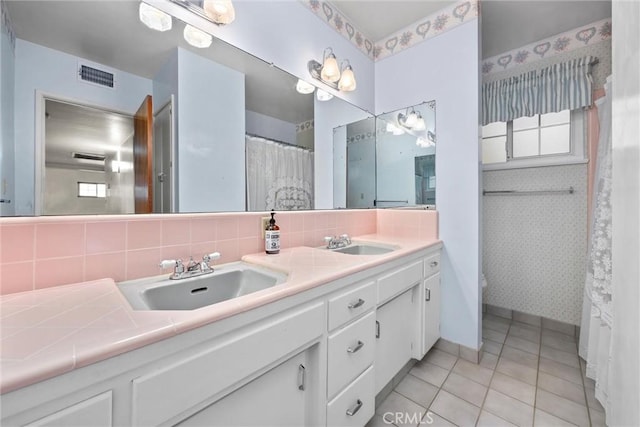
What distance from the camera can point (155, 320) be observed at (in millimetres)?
581

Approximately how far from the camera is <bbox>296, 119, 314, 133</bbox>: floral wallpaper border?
1650 mm

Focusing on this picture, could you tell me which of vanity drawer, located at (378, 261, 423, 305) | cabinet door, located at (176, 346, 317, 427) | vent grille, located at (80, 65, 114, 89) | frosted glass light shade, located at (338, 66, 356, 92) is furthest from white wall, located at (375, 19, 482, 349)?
vent grille, located at (80, 65, 114, 89)

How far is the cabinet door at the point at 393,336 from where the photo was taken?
1.32 meters

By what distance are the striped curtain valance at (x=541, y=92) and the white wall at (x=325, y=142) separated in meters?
1.41

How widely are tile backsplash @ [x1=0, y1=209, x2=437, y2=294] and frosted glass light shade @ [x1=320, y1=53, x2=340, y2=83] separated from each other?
1.04m

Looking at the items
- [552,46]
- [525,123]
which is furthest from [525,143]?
[552,46]

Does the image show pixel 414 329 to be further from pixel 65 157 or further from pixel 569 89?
pixel 569 89

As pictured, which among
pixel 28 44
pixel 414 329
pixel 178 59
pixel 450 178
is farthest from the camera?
pixel 450 178

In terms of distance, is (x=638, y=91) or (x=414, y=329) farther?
(x=414, y=329)

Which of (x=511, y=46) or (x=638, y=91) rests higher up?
(x=511, y=46)

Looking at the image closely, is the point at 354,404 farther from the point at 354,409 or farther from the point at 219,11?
the point at 219,11

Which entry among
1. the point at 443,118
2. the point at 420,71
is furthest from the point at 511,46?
the point at 443,118

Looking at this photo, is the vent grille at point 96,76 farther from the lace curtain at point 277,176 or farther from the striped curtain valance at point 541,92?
the striped curtain valance at point 541,92

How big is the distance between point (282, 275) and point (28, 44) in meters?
1.07
